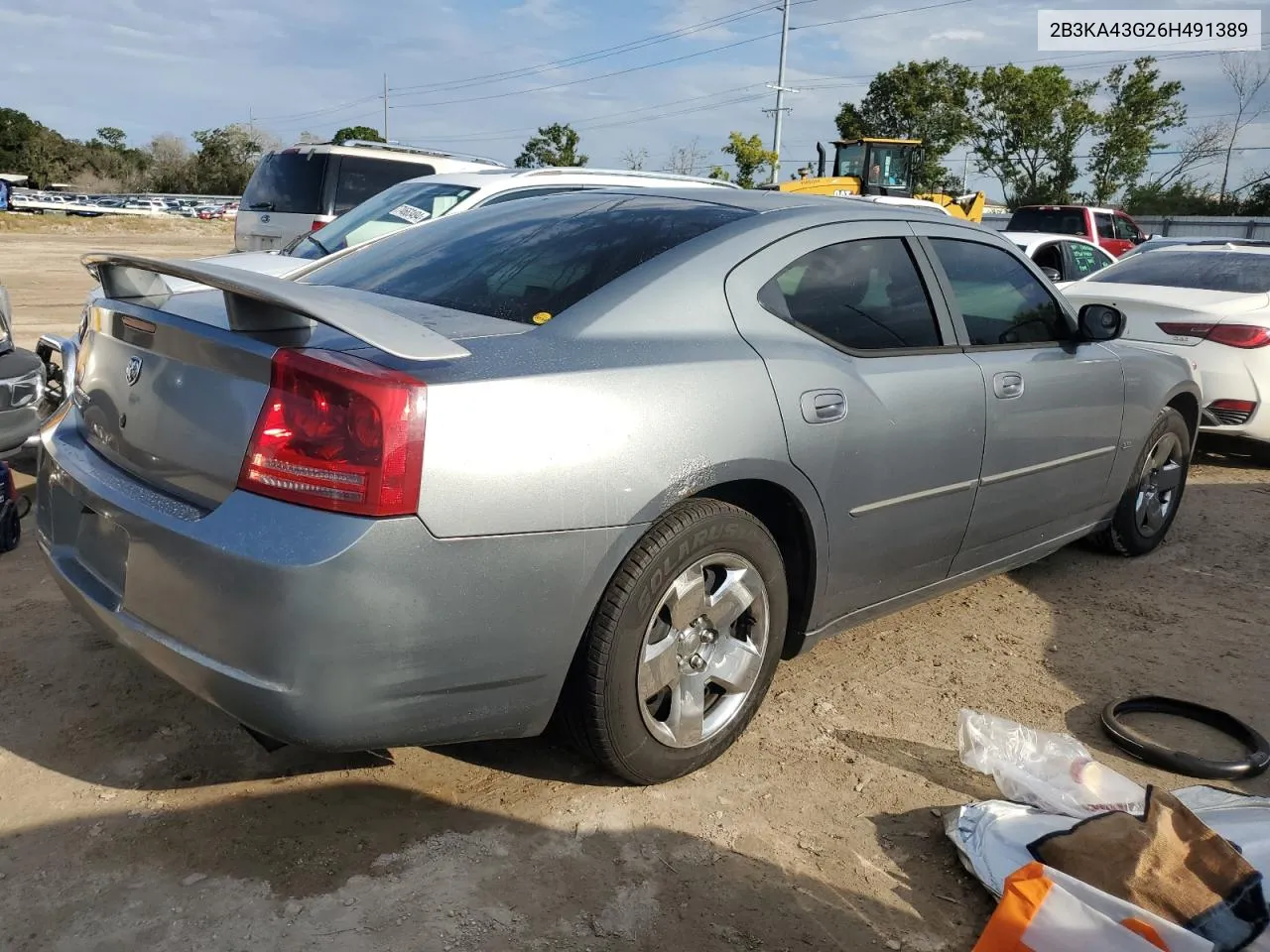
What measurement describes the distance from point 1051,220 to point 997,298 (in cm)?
1697

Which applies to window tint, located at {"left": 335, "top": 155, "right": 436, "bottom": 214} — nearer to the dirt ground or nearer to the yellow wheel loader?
the dirt ground

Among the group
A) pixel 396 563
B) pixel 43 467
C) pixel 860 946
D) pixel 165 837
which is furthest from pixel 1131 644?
pixel 43 467

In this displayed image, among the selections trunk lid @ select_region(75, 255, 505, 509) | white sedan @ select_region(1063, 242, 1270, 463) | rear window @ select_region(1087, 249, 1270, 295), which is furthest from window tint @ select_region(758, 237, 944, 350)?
rear window @ select_region(1087, 249, 1270, 295)

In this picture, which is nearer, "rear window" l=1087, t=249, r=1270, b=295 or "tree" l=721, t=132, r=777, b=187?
"rear window" l=1087, t=249, r=1270, b=295

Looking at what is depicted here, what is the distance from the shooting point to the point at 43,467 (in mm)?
2812

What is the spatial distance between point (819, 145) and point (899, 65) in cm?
2632

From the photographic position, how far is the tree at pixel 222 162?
200 ft

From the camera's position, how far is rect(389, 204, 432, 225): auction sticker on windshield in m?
7.46

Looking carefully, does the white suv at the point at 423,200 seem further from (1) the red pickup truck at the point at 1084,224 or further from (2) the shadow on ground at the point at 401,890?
(1) the red pickup truck at the point at 1084,224

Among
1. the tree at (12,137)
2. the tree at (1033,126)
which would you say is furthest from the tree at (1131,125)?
the tree at (12,137)

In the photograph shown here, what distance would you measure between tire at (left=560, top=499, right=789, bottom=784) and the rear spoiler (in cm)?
71

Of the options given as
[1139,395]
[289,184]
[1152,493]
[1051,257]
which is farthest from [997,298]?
[1051,257]

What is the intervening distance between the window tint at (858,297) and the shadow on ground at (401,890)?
4.88ft

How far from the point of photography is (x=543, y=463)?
87.6 inches
